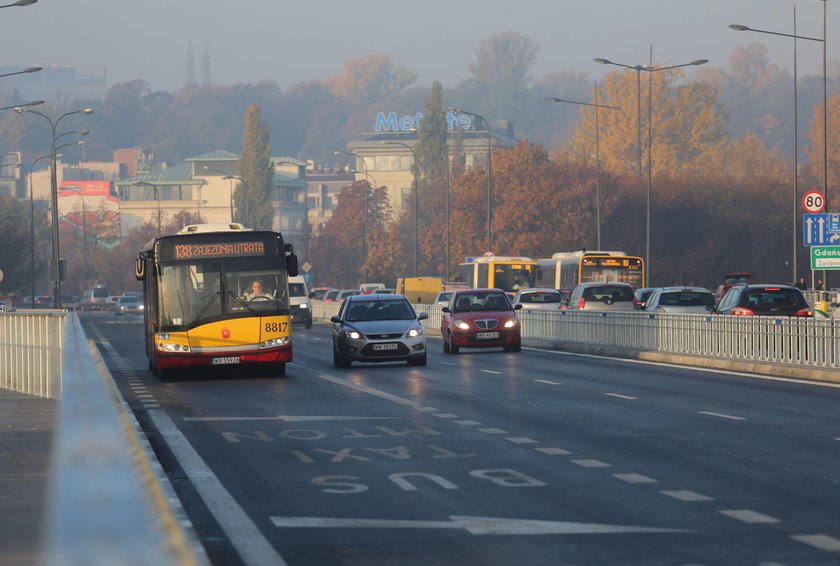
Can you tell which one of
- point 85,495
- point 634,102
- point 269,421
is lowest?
point 269,421

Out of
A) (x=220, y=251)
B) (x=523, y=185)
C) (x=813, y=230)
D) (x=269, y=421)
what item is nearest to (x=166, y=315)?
(x=220, y=251)

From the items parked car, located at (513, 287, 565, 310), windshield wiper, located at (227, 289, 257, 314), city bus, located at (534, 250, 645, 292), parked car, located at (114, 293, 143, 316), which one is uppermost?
city bus, located at (534, 250, 645, 292)

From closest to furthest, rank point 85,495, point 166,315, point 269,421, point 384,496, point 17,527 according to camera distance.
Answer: point 85,495 < point 17,527 < point 384,496 < point 269,421 < point 166,315

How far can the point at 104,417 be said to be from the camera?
4.87 meters

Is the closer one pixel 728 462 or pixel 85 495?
pixel 85 495

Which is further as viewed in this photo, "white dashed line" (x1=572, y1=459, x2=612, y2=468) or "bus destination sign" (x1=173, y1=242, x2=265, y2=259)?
"bus destination sign" (x1=173, y1=242, x2=265, y2=259)

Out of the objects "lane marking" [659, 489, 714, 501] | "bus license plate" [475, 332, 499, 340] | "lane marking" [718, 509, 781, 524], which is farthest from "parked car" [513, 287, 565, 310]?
"lane marking" [718, 509, 781, 524]

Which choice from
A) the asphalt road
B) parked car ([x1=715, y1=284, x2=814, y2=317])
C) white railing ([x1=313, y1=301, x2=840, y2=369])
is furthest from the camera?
parked car ([x1=715, y1=284, x2=814, y2=317])

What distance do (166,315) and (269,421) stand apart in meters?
10.4

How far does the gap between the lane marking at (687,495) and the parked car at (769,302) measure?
74.7 ft

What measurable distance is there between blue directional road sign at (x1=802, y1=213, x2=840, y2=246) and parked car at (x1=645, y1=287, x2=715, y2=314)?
6716 mm

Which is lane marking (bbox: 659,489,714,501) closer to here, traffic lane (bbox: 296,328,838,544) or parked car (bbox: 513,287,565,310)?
traffic lane (bbox: 296,328,838,544)

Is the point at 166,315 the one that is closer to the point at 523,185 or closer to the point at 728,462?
the point at 728,462

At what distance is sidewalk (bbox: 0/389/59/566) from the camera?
8.91m
